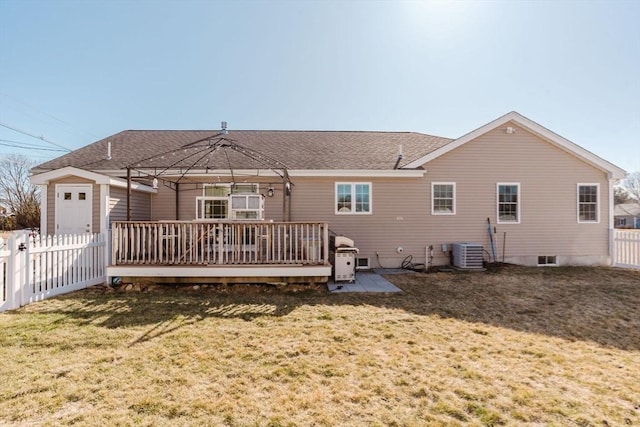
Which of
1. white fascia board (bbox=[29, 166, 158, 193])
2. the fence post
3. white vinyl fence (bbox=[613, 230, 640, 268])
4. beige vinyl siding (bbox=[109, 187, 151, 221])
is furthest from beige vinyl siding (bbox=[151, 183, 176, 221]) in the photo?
white vinyl fence (bbox=[613, 230, 640, 268])

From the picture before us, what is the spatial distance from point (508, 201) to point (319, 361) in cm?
958

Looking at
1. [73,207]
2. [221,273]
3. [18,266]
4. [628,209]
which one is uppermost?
[628,209]

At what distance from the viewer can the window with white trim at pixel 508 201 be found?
10008 millimetres

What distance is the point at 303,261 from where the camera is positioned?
22.1ft

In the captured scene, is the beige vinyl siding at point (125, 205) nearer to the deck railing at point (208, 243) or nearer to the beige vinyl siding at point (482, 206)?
the deck railing at point (208, 243)

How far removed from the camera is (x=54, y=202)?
7.93 meters

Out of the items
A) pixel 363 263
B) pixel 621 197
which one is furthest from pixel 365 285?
pixel 621 197

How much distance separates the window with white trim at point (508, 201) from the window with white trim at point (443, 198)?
1.63 meters

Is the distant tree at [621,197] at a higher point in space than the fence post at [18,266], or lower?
higher

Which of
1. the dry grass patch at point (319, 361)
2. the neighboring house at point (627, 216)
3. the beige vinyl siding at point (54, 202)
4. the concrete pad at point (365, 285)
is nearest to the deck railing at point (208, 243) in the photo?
the concrete pad at point (365, 285)

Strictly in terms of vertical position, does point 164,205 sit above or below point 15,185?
below

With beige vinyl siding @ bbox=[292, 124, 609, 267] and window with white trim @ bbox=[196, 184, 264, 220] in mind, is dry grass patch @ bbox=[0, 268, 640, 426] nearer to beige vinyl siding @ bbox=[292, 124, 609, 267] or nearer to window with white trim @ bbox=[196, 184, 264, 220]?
window with white trim @ bbox=[196, 184, 264, 220]

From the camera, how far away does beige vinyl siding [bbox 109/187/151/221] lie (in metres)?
8.03

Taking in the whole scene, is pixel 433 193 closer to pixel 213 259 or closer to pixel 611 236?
pixel 611 236
